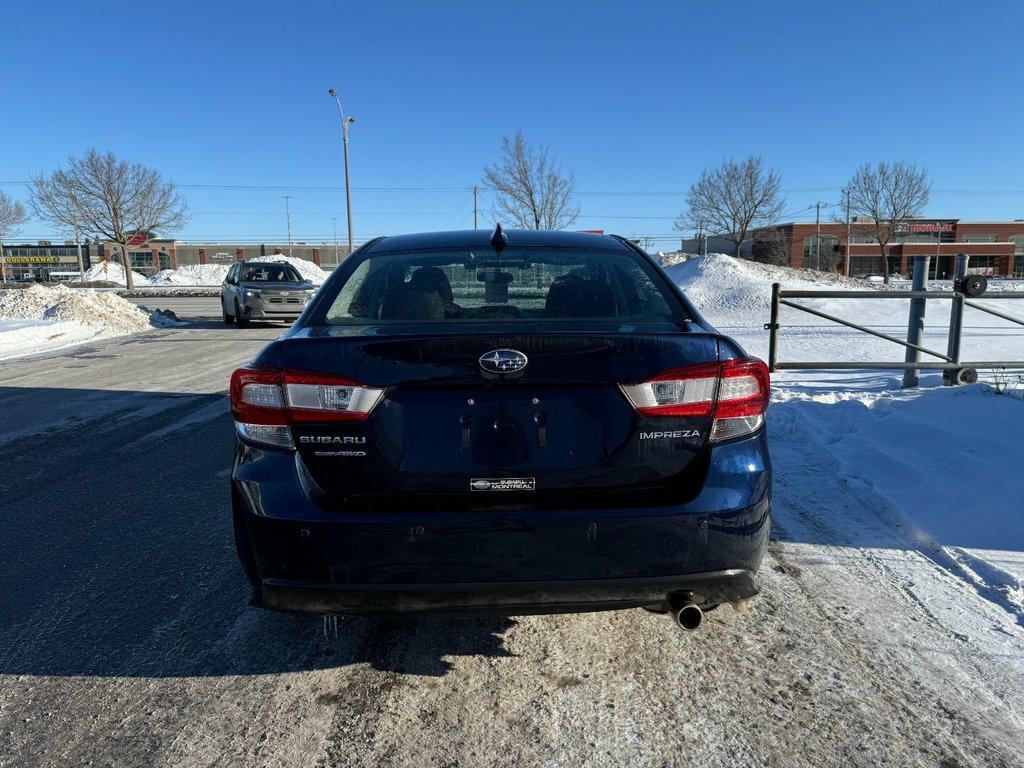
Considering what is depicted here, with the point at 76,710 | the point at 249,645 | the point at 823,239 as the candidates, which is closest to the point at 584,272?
the point at 249,645

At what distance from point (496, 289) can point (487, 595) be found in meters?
1.47

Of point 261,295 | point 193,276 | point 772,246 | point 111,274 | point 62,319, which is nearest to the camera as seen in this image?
point 62,319

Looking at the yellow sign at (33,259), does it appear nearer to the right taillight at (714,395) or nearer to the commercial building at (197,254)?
the commercial building at (197,254)

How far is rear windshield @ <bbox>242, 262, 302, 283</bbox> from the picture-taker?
1781 cm

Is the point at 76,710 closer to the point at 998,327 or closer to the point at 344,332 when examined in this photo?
the point at 344,332

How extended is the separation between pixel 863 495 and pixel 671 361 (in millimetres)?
2809

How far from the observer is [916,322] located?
7758 mm

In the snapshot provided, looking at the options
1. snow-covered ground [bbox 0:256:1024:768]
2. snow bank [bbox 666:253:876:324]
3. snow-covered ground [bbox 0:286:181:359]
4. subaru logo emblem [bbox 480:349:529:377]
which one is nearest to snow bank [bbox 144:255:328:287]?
snow bank [bbox 666:253:876:324]

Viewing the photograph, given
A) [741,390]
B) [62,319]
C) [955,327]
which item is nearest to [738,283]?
[955,327]

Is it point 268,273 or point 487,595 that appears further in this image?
point 268,273

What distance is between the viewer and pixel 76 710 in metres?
2.40

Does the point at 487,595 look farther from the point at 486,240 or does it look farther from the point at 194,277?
the point at 194,277

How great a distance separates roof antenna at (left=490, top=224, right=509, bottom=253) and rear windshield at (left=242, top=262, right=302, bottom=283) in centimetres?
1560

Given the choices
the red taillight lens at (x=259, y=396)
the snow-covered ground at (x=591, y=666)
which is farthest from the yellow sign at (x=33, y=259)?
the red taillight lens at (x=259, y=396)
